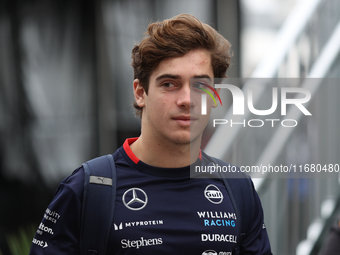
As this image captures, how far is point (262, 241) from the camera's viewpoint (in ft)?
8.04

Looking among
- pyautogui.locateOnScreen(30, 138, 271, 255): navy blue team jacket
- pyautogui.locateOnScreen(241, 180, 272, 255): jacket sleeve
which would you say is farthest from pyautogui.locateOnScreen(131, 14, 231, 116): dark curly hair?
pyautogui.locateOnScreen(241, 180, 272, 255): jacket sleeve

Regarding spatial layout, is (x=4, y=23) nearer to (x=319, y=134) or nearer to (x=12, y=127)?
(x=12, y=127)

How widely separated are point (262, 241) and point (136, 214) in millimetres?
754

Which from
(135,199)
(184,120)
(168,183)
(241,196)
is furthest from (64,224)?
(241,196)

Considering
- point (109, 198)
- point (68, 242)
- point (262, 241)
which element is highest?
point (109, 198)

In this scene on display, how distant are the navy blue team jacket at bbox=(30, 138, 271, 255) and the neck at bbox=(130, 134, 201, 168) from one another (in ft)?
0.12

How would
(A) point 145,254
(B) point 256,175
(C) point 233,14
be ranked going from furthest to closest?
(C) point 233,14
(B) point 256,175
(A) point 145,254

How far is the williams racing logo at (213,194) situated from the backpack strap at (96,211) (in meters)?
0.49

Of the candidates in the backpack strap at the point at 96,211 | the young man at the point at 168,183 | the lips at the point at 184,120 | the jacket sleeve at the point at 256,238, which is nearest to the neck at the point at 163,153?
the young man at the point at 168,183

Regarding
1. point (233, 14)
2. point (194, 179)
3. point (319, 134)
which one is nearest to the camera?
point (194, 179)

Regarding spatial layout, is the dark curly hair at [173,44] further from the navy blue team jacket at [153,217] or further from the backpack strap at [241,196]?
the backpack strap at [241,196]

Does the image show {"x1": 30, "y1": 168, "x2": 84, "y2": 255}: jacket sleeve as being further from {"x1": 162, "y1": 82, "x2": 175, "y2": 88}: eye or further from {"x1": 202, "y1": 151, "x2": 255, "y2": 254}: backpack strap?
{"x1": 202, "y1": 151, "x2": 255, "y2": 254}: backpack strap

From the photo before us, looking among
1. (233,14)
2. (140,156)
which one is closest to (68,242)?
(140,156)

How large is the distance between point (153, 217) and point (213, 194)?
37 cm
